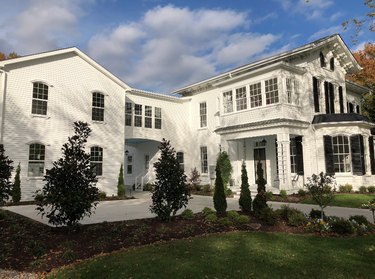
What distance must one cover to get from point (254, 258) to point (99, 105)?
16.0m

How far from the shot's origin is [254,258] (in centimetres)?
606

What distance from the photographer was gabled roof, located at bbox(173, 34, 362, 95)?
734 inches

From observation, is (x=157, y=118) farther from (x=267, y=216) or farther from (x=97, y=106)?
(x=267, y=216)

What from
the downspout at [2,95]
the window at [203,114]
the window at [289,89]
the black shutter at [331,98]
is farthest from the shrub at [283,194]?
the downspout at [2,95]

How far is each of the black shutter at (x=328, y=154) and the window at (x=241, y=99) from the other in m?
5.36

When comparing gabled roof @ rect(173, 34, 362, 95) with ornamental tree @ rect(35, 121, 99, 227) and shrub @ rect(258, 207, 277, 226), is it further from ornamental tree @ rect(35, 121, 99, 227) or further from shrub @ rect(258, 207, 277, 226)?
ornamental tree @ rect(35, 121, 99, 227)

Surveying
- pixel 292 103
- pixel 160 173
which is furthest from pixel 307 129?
pixel 160 173

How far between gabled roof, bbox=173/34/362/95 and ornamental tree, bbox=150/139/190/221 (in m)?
12.7

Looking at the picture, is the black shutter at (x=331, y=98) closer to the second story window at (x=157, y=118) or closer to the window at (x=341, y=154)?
the window at (x=341, y=154)

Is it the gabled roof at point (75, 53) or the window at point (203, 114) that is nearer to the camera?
the gabled roof at point (75, 53)

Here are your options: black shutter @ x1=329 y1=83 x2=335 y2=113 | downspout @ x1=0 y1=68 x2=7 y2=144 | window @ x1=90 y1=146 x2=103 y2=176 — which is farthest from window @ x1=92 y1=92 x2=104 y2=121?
black shutter @ x1=329 y1=83 x2=335 y2=113

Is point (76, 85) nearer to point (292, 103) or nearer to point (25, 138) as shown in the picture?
point (25, 138)

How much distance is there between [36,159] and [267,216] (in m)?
13.2

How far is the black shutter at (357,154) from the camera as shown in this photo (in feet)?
57.0
